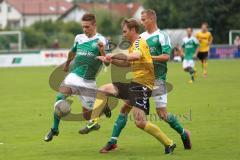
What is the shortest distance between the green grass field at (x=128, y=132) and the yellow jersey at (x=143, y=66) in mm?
1235

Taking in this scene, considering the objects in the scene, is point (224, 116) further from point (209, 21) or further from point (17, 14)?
point (17, 14)

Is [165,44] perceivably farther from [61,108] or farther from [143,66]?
[61,108]

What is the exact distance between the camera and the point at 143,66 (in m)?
11.8

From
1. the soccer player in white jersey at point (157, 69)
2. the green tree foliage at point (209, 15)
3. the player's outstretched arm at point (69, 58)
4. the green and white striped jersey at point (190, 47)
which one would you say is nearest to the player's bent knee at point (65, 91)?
the player's outstretched arm at point (69, 58)

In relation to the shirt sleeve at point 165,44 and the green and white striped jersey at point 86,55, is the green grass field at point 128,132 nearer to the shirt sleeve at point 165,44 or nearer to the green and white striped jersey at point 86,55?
the green and white striped jersey at point 86,55

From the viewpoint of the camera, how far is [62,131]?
15234 mm

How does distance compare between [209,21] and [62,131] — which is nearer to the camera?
[62,131]

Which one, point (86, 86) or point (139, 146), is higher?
point (86, 86)

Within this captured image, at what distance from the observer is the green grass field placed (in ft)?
Result: 39.5

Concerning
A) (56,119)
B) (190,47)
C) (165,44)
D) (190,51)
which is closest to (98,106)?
(56,119)

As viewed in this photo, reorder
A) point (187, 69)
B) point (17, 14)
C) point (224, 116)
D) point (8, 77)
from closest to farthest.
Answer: point (224, 116), point (187, 69), point (8, 77), point (17, 14)

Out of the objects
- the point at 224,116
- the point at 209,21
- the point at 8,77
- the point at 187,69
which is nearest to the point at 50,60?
the point at 8,77

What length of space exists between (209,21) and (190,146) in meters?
63.5

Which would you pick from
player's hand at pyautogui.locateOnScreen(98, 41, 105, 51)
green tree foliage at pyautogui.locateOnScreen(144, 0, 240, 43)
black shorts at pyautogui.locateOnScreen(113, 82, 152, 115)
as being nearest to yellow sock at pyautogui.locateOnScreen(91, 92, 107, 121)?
player's hand at pyautogui.locateOnScreen(98, 41, 105, 51)
